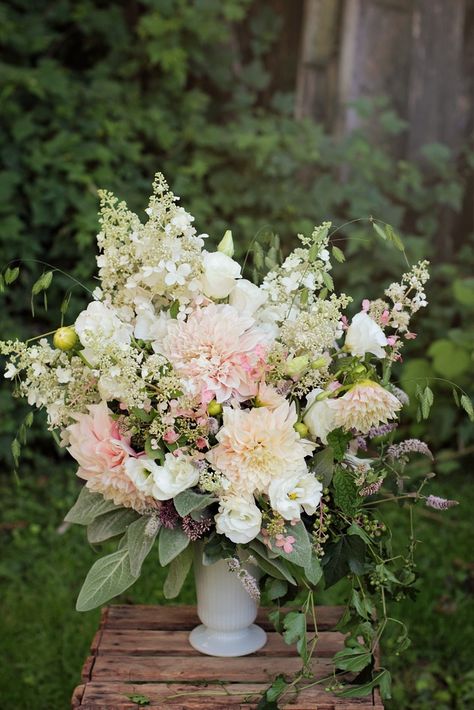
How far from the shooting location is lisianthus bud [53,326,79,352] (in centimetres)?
155

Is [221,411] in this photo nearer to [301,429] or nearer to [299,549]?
[301,429]

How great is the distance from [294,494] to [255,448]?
10 cm

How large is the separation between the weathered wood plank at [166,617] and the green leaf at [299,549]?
450mm

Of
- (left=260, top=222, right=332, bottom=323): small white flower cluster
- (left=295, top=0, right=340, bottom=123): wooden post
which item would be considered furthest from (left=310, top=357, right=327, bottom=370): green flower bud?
(left=295, top=0, right=340, bottom=123): wooden post

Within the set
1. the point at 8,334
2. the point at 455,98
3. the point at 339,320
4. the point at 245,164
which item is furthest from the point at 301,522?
the point at 455,98

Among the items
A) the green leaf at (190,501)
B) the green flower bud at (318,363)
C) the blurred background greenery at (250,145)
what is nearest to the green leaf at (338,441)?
the green flower bud at (318,363)

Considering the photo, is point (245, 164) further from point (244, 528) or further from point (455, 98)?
point (244, 528)

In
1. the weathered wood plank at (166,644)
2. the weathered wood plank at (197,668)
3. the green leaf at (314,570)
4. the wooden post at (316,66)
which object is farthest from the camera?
the wooden post at (316,66)

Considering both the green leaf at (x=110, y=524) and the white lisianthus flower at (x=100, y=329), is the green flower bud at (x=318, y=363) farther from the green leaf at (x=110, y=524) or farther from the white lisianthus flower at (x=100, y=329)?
the green leaf at (x=110, y=524)

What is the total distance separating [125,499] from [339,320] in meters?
0.47

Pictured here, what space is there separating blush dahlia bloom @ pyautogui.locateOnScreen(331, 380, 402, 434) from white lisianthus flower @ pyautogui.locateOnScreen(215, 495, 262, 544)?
195 millimetres

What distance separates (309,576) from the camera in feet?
5.13

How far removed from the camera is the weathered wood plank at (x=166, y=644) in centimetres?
183

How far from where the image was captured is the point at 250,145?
3.98 metres
